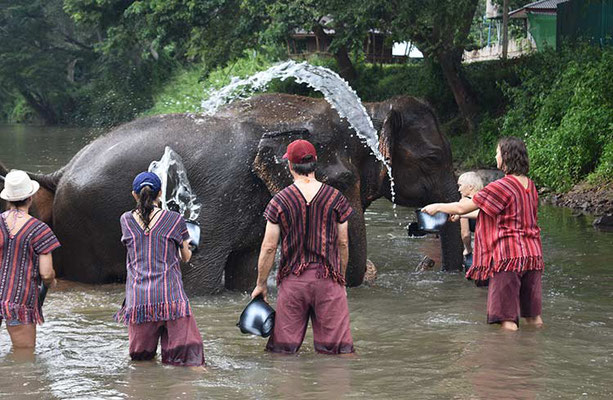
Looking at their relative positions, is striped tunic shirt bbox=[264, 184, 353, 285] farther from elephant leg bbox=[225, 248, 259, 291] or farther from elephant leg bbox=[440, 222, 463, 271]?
elephant leg bbox=[440, 222, 463, 271]

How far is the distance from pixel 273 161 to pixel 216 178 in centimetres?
50

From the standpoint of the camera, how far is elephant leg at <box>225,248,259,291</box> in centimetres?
935

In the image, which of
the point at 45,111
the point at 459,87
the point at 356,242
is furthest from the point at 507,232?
the point at 45,111

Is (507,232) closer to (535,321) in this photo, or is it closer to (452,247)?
(535,321)

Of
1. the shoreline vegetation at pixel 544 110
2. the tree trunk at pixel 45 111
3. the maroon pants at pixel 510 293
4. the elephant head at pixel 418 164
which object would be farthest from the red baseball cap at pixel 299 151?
the tree trunk at pixel 45 111

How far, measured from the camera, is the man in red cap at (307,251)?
6531 mm

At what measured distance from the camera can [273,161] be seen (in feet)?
29.3

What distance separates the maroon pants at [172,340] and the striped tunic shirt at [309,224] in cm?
70

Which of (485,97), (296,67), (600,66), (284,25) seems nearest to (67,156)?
(284,25)

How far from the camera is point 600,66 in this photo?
1953cm

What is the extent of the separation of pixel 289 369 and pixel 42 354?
1700 mm

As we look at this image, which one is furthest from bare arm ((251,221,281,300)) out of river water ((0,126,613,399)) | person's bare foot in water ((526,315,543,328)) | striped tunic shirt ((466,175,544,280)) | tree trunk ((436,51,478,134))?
tree trunk ((436,51,478,134))

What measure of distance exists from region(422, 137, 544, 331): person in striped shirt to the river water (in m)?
0.32

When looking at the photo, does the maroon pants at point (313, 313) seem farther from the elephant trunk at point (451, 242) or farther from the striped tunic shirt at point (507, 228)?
the elephant trunk at point (451, 242)
